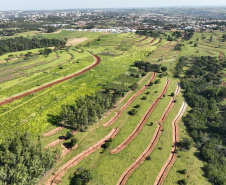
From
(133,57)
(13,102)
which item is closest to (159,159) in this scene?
(13,102)

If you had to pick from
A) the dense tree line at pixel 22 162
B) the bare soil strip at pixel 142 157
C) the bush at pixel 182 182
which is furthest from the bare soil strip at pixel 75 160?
the bush at pixel 182 182

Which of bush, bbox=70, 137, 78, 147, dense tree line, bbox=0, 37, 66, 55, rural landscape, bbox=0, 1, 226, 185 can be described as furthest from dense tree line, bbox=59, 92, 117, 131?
dense tree line, bbox=0, 37, 66, 55

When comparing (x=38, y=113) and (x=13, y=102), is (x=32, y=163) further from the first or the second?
(x=13, y=102)

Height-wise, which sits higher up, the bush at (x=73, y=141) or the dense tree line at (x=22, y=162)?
the dense tree line at (x=22, y=162)

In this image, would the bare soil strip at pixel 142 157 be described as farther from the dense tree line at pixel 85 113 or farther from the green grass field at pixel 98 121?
the dense tree line at pixel 85 113

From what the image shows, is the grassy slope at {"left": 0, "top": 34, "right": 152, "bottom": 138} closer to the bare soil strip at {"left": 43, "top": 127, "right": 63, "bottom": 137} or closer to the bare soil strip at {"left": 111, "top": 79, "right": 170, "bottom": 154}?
the bare soil strip at {"left": 43, "top": 127, "right": 63, "bottom": 137}

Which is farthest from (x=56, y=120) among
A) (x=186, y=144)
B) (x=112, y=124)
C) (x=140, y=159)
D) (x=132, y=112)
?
(x=186, y=144)
